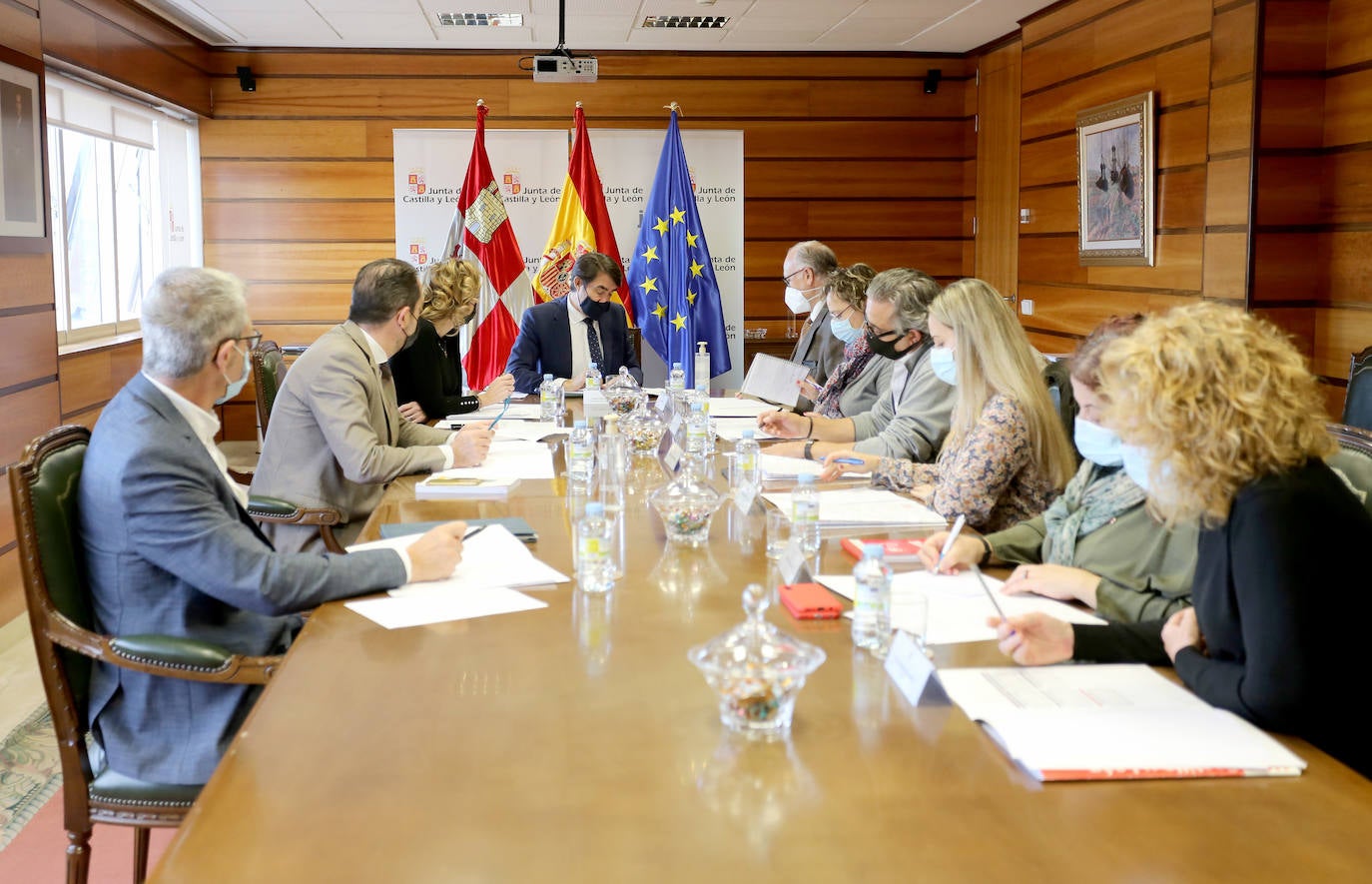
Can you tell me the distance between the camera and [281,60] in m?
8.31

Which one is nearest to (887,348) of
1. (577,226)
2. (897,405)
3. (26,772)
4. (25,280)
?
(897,405)

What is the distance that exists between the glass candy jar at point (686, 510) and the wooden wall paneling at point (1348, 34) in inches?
153

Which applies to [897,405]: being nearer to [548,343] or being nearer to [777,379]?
[777,379]

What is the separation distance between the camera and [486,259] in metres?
8.13

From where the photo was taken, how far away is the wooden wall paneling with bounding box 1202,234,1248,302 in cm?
532

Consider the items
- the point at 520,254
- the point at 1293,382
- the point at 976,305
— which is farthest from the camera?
the point at 520,254

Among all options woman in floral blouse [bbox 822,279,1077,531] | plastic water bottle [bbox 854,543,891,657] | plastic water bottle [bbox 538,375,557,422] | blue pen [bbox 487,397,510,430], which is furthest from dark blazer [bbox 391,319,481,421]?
plastic water bottle [bbox 854,543,891,657]

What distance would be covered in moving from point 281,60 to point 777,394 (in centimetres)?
514

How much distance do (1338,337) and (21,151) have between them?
18.6 feet

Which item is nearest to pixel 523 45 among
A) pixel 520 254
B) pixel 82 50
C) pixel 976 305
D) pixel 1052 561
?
pixel 520 254

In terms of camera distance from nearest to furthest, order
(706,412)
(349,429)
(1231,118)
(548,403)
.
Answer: (349,429), (706,412), (548,403), (1231,118)

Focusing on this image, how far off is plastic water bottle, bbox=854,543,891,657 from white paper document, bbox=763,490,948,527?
0.88 metres

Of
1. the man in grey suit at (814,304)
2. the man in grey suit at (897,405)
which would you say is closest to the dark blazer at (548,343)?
the man in grey suit at (814,304)

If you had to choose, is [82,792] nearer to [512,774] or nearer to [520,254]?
[512,774]
